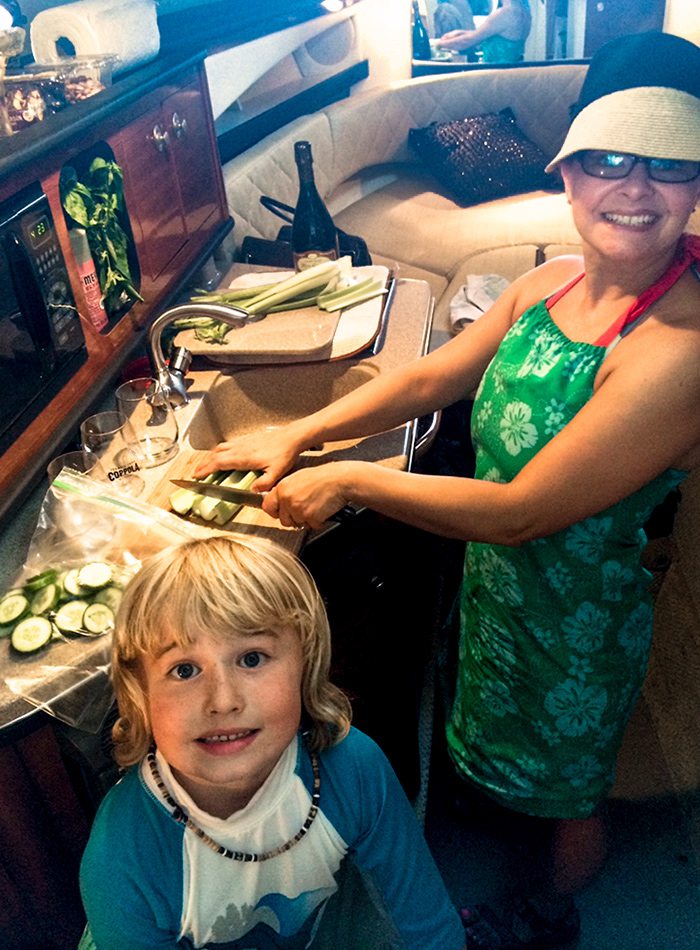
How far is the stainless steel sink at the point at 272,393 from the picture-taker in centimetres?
206

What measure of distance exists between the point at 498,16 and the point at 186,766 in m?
5.79

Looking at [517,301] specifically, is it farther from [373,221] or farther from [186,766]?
[373,221]

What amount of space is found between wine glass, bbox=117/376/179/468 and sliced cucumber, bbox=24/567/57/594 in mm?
418

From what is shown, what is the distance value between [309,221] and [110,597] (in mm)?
1816

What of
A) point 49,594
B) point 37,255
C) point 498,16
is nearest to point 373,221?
point 498,16

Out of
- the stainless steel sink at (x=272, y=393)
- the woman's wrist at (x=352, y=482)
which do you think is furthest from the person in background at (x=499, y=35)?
the woman's wrist at (x=352, y=482)

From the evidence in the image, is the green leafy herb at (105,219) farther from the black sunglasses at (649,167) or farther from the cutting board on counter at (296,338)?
the black sunglasses at (649,167)

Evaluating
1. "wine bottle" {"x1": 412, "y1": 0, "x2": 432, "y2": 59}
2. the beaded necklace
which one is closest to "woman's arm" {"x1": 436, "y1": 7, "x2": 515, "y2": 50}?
"wine bottle" {"x1": 412, "y1": 0, "x2": 432, "y2": 59}

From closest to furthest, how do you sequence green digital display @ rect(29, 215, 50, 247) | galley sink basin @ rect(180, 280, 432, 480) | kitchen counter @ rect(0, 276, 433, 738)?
kitchen counter @ rect(0, 276, 433, 738) → green digital display @ rect(29, 215, 50, 247) → galley sink basin @ rect(180, 280, 432, 480)

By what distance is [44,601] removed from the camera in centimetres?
128

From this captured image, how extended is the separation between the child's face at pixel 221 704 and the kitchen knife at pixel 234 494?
452 millimetres

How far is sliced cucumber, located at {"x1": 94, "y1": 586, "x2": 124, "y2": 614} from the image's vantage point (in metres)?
1.29

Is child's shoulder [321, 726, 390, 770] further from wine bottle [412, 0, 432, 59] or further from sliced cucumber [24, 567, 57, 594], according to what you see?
wine bottle [412, 0, 432, 59]

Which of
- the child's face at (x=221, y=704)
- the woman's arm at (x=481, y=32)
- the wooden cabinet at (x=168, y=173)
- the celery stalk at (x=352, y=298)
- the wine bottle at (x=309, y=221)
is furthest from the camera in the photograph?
the woman's arm at (x=481, y=32)
